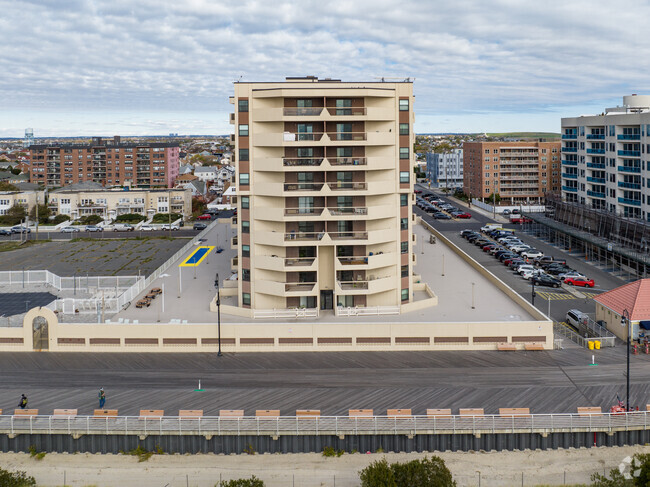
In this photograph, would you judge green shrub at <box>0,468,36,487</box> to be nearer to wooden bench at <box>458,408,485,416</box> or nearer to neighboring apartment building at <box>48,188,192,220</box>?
wooden bench at <box>458,408,485,416</box>

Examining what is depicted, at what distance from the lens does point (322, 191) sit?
53812 mm

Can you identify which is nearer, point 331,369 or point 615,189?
point 331,369

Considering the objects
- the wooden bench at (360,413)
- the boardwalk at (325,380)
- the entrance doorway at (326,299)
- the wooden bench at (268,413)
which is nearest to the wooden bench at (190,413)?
the boardwalk at (325,380)

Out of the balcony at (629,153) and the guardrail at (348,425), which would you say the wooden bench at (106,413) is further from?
the balcony at (629,153)

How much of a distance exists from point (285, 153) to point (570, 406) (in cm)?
3130

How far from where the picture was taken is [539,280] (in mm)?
74188

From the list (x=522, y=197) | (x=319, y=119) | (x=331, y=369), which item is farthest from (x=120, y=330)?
(x=522, y=197)

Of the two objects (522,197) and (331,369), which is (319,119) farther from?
(522,197)

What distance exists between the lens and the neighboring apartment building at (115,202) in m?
147

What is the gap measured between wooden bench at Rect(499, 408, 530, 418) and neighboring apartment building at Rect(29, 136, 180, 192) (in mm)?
160519

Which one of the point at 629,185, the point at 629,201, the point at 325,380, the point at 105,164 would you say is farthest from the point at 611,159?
the point at 105,164

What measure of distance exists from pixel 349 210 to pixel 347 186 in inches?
86.1

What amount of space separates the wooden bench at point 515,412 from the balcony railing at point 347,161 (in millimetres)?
26057

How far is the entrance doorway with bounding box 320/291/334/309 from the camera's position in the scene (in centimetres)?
5644
